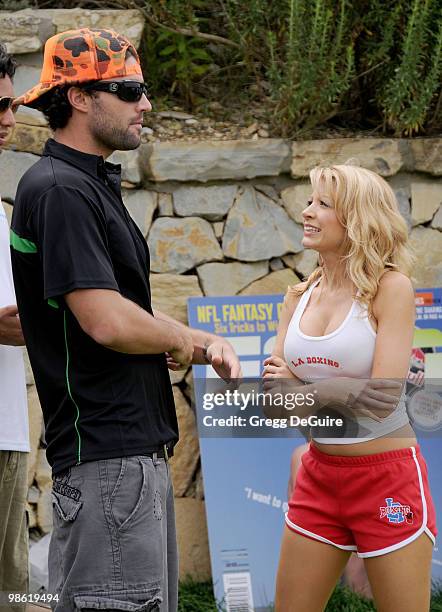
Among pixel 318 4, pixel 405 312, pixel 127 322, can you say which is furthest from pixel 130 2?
pixel 127 322

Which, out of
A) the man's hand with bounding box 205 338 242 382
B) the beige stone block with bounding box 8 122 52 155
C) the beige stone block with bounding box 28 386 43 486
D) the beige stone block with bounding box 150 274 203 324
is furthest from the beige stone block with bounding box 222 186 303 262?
the man's hand with bounding box 205 338 242 382

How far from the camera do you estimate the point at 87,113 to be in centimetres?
240

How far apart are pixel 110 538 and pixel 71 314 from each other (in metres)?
0.52

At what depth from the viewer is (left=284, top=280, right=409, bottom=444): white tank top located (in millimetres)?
2797

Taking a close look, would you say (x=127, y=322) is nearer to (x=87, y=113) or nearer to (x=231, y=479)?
(x=87, y=113)

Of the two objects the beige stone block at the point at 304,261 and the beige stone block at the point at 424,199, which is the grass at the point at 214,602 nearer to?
the beige stone block at the point at 304,261

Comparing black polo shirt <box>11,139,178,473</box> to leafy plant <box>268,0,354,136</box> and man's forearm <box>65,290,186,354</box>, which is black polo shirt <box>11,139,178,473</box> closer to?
man's forearm <box>65,290,186,354</box>

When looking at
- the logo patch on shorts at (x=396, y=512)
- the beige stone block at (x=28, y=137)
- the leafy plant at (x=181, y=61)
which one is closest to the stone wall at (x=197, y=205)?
the beige stone block at (x=28, y=137)

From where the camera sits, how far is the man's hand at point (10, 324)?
273cm

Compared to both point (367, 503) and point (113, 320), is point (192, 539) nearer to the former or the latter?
point (367, 503)

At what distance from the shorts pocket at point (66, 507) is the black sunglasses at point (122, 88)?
3.29 feet

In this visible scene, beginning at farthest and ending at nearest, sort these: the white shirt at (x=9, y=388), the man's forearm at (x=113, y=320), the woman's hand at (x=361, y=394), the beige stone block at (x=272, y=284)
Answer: the beige stone block at (x=272, y=284), the white shirt at (x=9, y=388), the woman's hand at (x=361, y=394), the man's forearm at (x=113, y=320)

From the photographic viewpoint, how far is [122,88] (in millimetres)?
2432

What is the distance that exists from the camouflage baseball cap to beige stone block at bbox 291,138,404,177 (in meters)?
1.93
